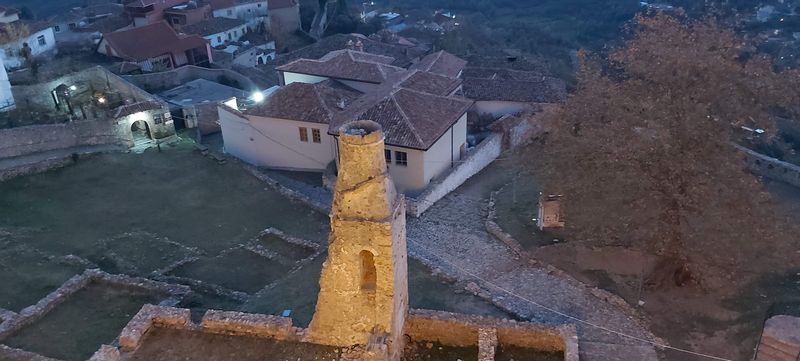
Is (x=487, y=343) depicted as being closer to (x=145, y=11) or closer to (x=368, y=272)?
(x=368, y=272)

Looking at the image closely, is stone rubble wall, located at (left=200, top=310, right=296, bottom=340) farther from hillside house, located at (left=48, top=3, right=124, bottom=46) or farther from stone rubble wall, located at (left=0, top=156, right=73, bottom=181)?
hillside house, located at (left=48, top=3, right=124, bottom=46)

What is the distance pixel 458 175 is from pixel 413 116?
329 centimetres

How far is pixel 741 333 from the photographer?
16000 millimetres

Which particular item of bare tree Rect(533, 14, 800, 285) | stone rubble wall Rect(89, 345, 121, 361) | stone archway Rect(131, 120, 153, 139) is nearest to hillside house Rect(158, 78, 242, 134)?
stone archway Rect(131, 120, 153, 139)

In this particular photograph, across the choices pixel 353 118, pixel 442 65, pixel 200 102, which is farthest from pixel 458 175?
pixel 200 102

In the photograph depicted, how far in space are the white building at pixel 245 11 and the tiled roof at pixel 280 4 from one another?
1.51 ft

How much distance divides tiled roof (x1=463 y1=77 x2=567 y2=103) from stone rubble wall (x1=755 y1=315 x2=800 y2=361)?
19.2 metres

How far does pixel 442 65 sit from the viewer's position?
109 ft

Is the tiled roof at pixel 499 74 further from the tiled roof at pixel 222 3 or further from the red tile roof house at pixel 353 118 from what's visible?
the tiled roof at pixel 222 3

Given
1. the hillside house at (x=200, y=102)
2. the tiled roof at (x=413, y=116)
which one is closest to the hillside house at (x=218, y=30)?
the hillside house at (x=200, y=102)

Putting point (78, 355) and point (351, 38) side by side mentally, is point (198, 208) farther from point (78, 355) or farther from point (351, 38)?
point (351, 38)

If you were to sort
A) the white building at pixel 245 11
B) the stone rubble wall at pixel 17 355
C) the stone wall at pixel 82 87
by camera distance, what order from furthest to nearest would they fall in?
1. the white building at pixel 245 11
2. the stone wall at pixel 82 87
3. the stone rubble wall at pixel 17 355

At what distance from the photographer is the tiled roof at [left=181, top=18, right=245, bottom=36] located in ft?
153

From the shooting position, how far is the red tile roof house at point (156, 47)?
131 feet
